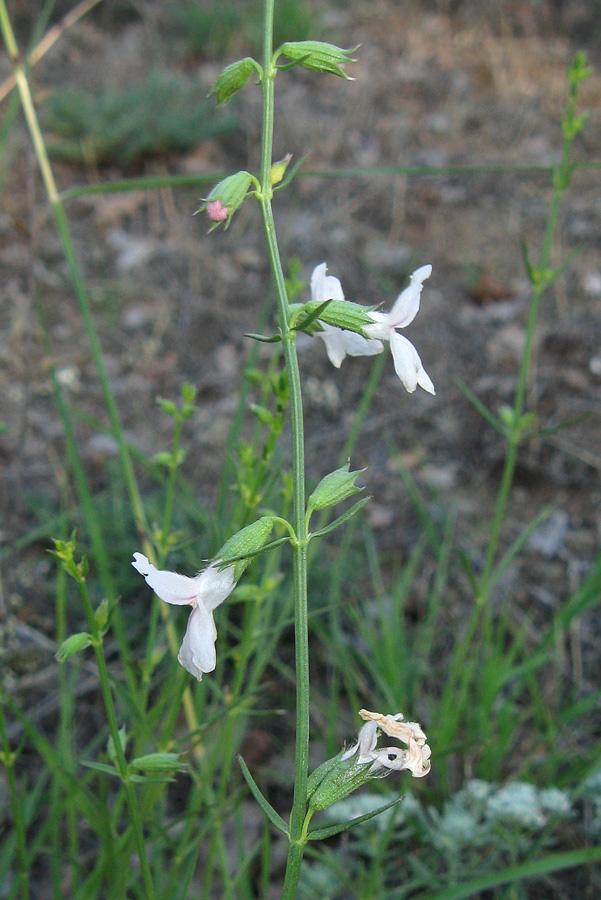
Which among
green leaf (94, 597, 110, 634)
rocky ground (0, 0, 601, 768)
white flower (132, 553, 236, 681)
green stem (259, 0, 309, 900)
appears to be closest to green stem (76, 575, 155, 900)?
green leaf (94, 597, 110, 634)

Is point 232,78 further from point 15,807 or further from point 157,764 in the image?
point 15,807

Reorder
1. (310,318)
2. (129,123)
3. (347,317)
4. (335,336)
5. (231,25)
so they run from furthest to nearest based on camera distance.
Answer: (231,25) → (129,123) → (335,336) → (347,317) → (310,318)

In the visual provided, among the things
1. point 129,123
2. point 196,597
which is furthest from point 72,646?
point 129,123

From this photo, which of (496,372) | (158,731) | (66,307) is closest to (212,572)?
(158,731)

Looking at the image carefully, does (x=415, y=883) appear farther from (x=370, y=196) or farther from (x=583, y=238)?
(x=370, y=196)

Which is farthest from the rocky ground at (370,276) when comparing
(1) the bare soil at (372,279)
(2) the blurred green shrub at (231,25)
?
(2) the blurred green shrub at (231,25)

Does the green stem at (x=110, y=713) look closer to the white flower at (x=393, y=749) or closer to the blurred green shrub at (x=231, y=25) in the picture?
the white flower at (x=393, y=749)
